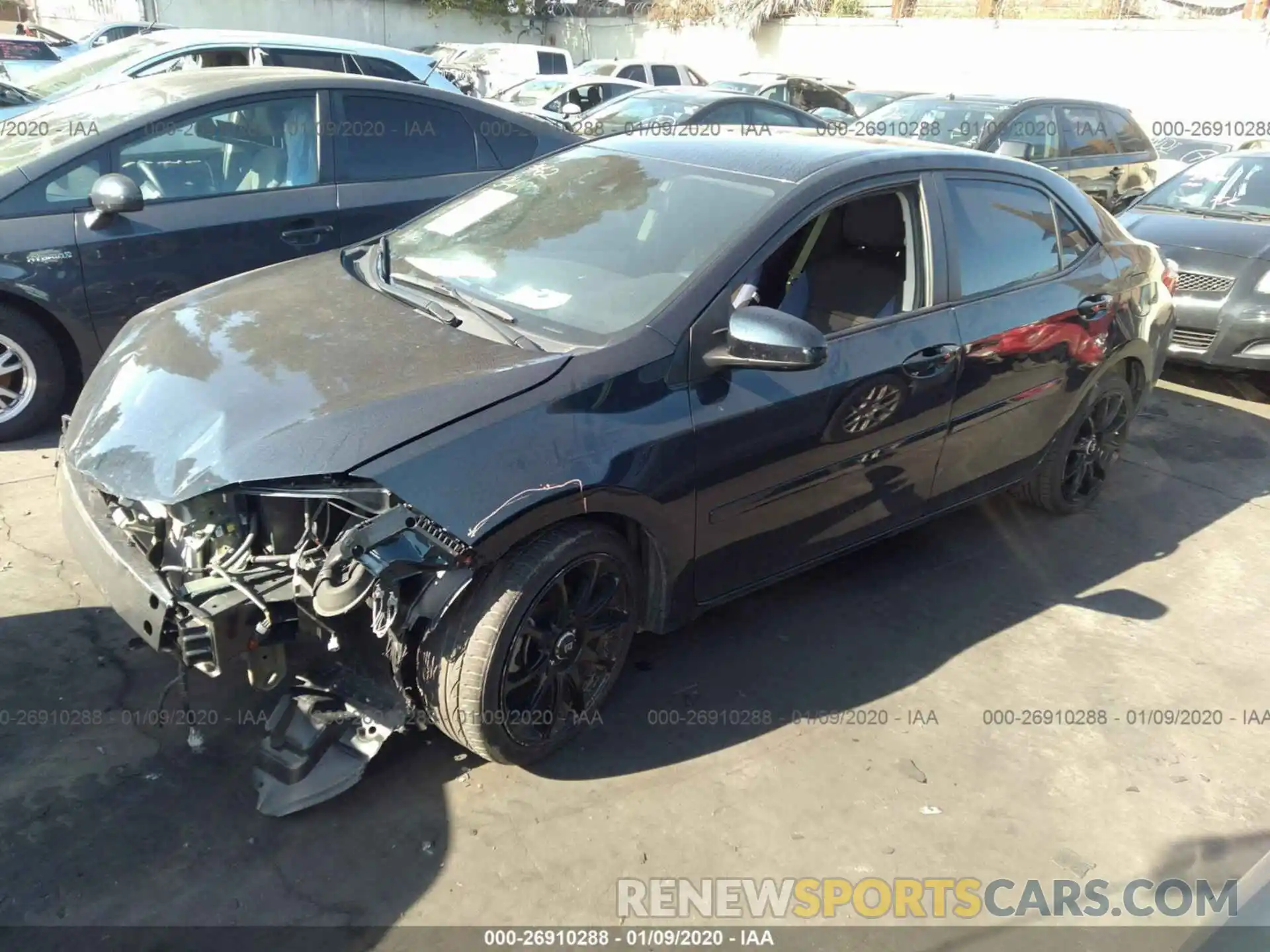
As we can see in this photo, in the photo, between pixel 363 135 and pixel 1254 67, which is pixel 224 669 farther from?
pixel 1254 67

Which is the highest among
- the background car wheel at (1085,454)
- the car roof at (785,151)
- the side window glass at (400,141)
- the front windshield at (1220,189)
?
the car roof at (785,151)

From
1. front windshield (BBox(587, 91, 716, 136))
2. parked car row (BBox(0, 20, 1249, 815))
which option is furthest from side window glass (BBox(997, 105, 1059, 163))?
parked car row (BBox(0, 20, 1249, 815))

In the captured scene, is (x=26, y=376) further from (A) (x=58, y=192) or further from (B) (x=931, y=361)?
(B) (x=931, y=361)

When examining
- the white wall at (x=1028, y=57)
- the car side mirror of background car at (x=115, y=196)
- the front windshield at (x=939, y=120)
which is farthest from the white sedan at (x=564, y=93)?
the car side mirror of background car at (x=115, y=196)

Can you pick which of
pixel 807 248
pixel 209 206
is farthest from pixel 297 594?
pixel 209 206

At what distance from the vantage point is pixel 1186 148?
13.0 m

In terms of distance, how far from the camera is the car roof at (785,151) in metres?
3.38

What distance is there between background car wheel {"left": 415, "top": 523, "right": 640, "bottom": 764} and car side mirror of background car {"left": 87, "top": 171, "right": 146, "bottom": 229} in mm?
2936

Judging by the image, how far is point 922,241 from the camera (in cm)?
357

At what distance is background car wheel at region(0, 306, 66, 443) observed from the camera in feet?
14.5

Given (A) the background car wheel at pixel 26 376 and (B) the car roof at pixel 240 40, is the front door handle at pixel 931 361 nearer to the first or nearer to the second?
(A) the background car wheel at pixel 26 376

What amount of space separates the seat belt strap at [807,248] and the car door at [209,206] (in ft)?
9.33

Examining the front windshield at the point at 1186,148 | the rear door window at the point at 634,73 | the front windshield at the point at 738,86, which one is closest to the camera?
the front windshield at the point at 1186,148

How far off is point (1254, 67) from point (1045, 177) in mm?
18683
